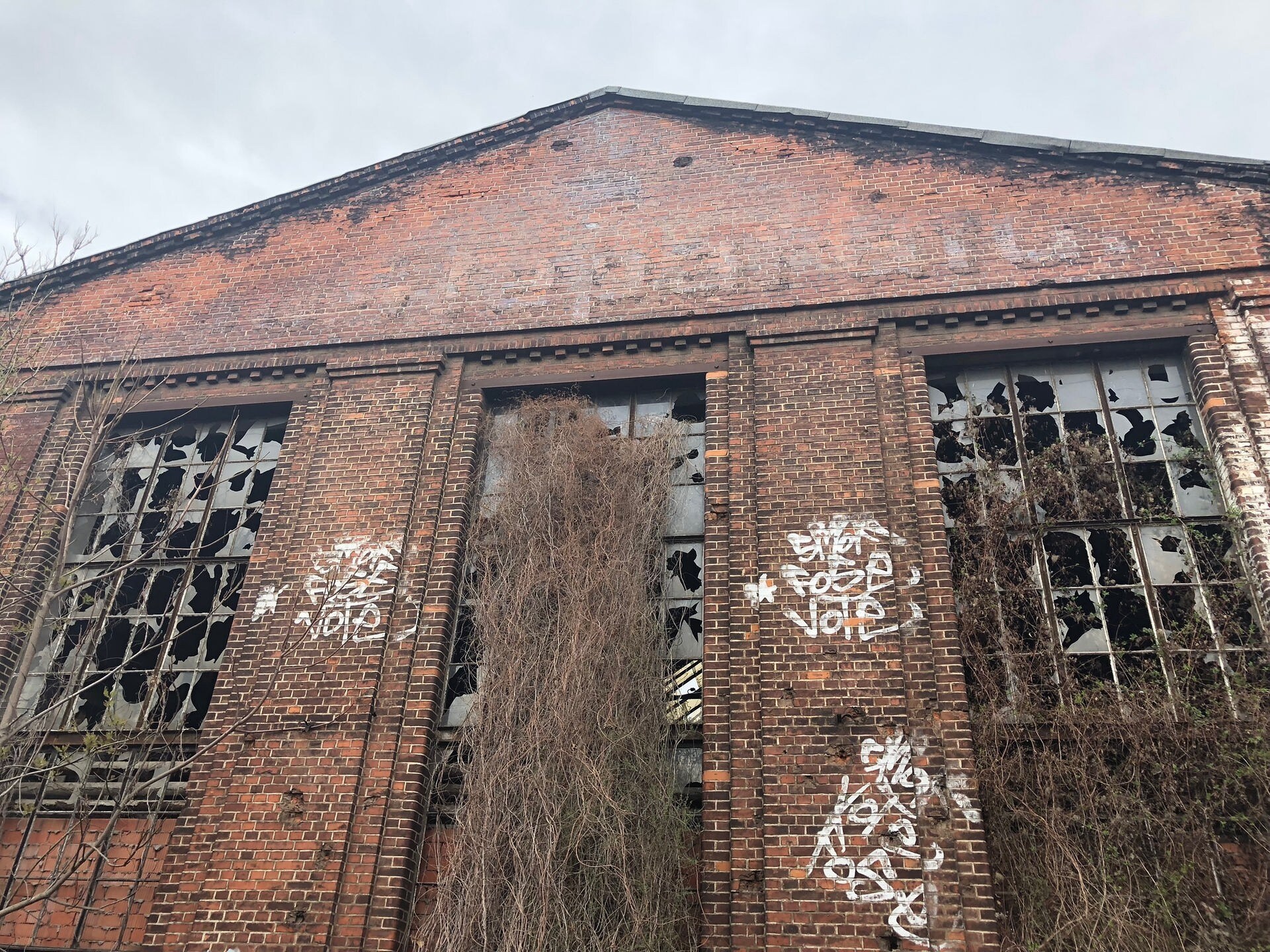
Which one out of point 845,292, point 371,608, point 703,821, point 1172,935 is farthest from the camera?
point 845,292

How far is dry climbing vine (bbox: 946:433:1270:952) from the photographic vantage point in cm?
573

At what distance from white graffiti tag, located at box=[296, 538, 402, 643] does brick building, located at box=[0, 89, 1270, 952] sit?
3 cm

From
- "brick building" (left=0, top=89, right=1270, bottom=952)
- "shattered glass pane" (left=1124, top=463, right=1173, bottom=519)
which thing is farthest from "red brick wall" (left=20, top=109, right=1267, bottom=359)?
"shattered glass pane" (left=1124, top=463, right=1173, bottom=519)

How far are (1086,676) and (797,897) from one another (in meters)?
2.69

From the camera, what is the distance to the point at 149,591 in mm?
8531

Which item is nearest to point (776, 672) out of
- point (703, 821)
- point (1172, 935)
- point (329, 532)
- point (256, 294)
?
point (703, 821)

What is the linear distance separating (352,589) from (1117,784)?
20.0ft

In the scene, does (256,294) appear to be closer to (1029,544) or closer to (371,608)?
(371,608)

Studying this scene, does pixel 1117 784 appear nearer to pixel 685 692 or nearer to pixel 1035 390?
pixel 685 692

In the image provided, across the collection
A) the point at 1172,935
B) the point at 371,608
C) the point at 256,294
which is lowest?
the point at 1172,935

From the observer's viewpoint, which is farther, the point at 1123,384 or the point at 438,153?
the point at 438,153

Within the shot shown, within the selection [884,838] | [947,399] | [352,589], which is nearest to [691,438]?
[947,399]

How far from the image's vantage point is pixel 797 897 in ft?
19.8

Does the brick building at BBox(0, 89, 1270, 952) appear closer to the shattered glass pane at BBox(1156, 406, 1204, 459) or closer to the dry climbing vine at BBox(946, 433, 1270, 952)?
the shattered glass pane at BBox(1156, 406, 1204, 459)
